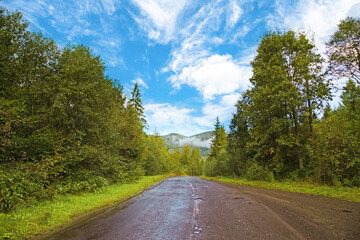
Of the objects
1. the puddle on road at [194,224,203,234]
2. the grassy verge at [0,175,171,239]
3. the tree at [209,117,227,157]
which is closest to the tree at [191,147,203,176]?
the tree at [209,117,227,157]

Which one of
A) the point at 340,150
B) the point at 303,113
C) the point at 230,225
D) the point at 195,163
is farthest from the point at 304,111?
the point at 195,163

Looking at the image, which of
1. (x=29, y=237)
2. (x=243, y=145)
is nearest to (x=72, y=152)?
(x=29, y=237)

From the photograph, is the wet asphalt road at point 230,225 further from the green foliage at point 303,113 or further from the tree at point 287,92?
the tree at point 287,92

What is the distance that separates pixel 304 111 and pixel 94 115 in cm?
1845

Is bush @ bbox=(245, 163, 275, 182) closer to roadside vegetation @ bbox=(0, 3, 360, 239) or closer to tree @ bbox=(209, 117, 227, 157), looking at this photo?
roadside vegetation @ bbox=(0, 3, 360, 239)

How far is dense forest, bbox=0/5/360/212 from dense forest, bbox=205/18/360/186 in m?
0.08

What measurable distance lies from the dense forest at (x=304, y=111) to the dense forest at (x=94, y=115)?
78 mm

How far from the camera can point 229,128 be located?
3089 centimetres

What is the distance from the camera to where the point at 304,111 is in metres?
19.8

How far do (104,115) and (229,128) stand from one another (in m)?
19.6

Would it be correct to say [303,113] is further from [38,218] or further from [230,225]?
[38,218]

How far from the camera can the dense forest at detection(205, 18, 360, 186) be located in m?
14.0

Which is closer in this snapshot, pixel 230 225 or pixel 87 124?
pixel 230 225

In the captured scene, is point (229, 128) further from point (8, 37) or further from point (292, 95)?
point (8, 37)
